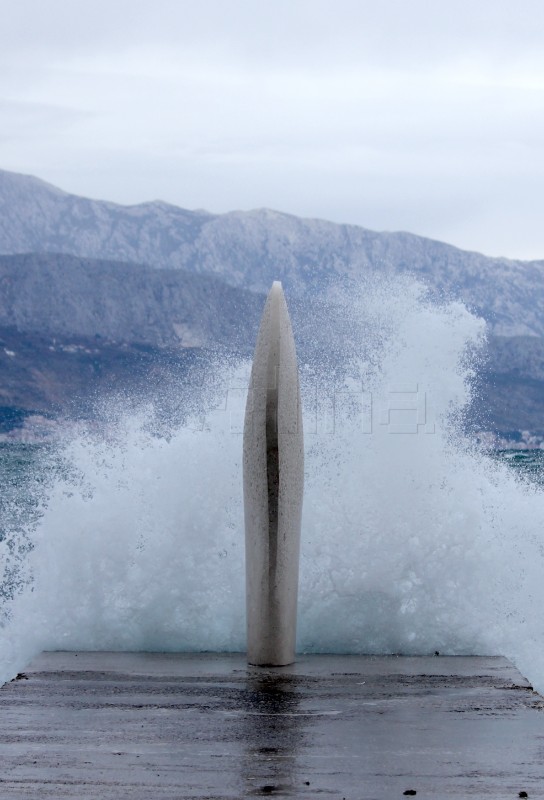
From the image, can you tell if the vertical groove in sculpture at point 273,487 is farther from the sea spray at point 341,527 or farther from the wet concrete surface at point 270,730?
the sea spray at point 341,527

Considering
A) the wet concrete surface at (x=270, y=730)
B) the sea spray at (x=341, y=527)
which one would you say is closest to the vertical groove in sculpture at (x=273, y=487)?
the wet concrete surface at (x=270, y=730)

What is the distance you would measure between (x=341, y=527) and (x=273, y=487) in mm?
1773

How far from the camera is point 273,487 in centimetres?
784

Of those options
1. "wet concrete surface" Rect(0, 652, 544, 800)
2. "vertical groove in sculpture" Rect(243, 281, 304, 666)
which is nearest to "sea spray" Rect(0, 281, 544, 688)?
"wet concrete surface" Rect(0, 652, 544, 800)

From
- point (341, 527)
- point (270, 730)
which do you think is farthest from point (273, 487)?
point (270, 730)

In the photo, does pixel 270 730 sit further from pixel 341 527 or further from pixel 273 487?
pixel 341 527

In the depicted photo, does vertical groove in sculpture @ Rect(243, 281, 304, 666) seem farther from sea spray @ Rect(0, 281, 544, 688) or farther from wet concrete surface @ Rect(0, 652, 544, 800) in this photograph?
sea spray @ Rect(0, 281, 544, 688)

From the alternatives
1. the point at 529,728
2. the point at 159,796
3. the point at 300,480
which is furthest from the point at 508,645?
the point at 159,796

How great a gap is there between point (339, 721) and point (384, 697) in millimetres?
785

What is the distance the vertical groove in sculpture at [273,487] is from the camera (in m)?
7.84

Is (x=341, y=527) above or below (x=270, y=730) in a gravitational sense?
above

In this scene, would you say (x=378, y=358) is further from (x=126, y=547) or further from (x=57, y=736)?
(x=57, y=736)

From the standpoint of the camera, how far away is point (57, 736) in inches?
230

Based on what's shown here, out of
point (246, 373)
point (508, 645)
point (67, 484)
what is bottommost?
point (508, 645)
